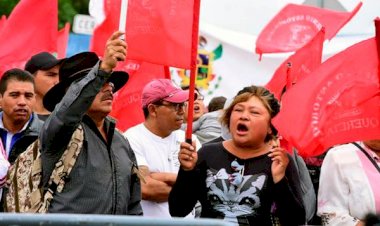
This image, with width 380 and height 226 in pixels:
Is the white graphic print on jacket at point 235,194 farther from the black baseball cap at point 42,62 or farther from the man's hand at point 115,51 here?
the black baseball cap at point 42,62

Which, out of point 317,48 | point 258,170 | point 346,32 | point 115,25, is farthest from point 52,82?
point 346,32

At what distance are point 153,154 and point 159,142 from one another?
0.13m

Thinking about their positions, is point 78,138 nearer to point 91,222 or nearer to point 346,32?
point 91,222

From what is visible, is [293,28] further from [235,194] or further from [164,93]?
[235,194]

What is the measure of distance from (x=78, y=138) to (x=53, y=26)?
3.96 meters

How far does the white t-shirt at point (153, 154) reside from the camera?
748cm

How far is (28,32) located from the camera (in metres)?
9.91

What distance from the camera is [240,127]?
6656 mm

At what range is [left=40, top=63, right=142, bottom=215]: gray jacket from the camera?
19.7ft

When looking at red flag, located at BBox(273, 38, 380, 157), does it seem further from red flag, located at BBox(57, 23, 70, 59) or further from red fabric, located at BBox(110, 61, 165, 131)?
red flag, located at BBox(57, 23, 70, 59)

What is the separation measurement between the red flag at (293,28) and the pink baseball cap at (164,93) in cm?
309

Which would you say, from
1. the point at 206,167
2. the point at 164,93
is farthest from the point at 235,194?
the point at 164,93

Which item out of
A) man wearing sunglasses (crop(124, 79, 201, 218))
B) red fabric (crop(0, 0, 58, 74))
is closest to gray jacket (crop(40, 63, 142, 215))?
man wearing sunglasses (crop(124, 79, 201, 218))

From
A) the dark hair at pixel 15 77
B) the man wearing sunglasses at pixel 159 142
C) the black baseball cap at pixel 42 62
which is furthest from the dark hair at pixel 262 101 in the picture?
the black baseball cap at pixel 42 62
